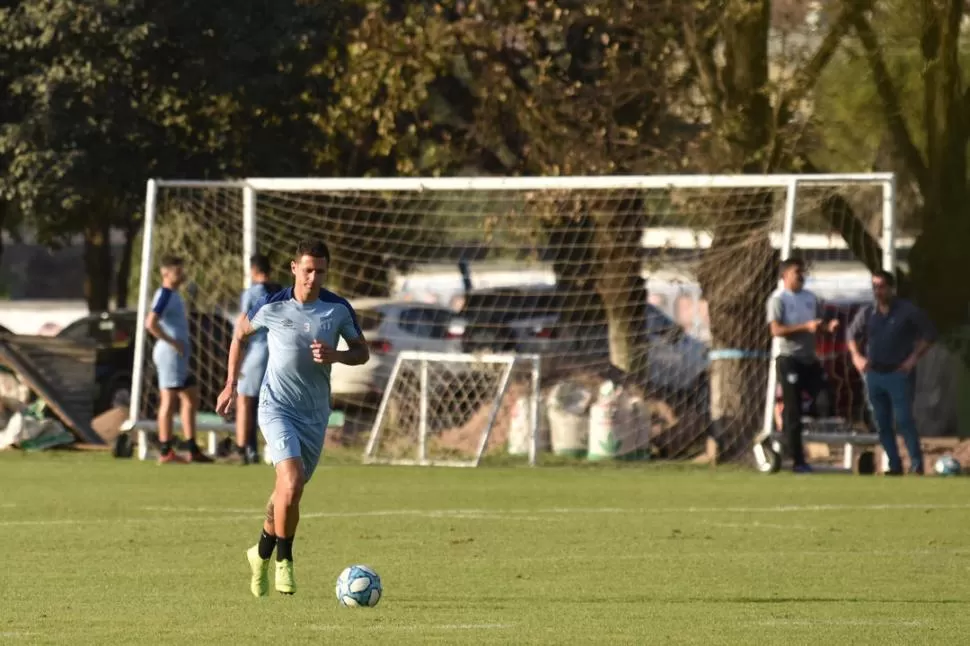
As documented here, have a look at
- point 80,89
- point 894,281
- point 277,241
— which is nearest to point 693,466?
point 894,281

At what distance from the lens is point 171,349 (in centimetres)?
2144

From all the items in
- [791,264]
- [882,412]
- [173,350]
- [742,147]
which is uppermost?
[742,147]

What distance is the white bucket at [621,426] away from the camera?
2427 cm

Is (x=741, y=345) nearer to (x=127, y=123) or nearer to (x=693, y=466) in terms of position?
(x=693, y=466)

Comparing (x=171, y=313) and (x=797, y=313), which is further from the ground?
(x=797, y=313)

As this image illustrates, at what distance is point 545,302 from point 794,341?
6.81 m

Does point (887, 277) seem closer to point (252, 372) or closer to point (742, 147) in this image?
point (742, 147)

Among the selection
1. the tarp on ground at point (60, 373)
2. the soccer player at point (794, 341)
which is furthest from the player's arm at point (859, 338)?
the tarp on ground at point (60, 373)

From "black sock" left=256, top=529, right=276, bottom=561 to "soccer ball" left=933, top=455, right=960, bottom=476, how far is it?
41.2 feet

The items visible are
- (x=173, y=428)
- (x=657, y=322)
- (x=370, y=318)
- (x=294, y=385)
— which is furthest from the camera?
(x=370, y=318)

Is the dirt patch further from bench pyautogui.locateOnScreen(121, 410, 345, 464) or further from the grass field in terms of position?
the grass field

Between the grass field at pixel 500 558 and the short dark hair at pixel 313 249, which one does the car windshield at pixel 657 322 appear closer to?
the grass field at pixel 500 558

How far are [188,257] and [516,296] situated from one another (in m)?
4.49

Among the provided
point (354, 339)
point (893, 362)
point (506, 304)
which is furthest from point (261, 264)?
point (354, 339)
